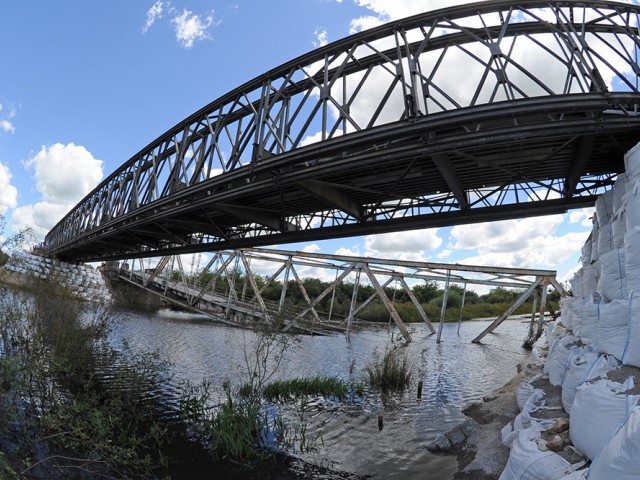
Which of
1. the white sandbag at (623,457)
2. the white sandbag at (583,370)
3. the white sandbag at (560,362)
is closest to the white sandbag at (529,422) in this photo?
the white sandbag at (583,370)

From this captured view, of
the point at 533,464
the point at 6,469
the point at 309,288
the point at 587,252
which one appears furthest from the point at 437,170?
the point at 309,288

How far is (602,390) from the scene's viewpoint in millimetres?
4645

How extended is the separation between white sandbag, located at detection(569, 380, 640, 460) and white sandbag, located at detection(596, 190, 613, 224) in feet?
12.6

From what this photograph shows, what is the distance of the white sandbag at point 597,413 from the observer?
4301 mm

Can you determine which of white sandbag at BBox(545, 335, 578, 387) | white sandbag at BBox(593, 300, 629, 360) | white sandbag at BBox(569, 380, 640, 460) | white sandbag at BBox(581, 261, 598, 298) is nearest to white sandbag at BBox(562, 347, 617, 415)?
white sandbag at BBox(593, 300, 629, 360)

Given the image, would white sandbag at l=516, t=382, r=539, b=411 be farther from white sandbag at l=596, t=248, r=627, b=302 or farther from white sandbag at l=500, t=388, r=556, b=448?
white sandbag at l=596, t=248, r=627, b=302

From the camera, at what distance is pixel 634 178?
19.7ft

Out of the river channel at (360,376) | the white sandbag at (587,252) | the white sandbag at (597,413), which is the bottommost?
the river channel at (360,376)

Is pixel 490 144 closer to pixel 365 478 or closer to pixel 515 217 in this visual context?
pixel 515 217

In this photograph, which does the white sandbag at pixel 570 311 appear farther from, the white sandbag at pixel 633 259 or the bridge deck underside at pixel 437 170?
the white sandbag at pixel 633 259

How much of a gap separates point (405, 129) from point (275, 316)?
456 cm

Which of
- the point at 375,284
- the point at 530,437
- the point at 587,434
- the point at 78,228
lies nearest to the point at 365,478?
the point at 530,437

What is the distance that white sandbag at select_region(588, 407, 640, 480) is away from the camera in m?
2.87

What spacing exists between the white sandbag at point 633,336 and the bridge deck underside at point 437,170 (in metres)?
3.65
